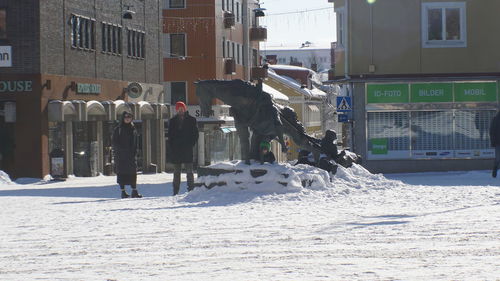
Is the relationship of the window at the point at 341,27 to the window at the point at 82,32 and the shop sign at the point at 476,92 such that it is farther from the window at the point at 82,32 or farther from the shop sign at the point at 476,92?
the window at the point at 82,32

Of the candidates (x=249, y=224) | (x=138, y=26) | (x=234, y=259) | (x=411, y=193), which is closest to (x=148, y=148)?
(x=138, y=26)

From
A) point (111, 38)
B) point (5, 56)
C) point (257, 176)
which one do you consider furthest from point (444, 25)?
point (257, 176)

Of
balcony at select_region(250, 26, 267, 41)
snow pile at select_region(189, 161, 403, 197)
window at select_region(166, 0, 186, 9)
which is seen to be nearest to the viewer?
snow pile at select_region(189, 161, 403, 197)

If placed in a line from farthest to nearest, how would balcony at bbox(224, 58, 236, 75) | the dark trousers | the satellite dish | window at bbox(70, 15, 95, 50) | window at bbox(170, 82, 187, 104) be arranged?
balcony at bbox(224, 58, 236, 75)
window at bbox(170, 82, 187, 104)
the satellite dish
window at bbox(70, 15, 95, 50)
the dark trousers

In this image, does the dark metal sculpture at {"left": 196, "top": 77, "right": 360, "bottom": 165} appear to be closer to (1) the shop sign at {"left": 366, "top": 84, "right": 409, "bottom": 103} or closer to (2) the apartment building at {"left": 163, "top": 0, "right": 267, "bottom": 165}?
(1) the shop sign at {"left": 366, "top": 84, "right": 409, "bottom": 103}

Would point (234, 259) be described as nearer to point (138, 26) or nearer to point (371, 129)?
point (371, 129)

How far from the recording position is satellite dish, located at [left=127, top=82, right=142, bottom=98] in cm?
4422

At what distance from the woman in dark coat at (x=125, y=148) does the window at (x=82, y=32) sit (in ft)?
62.9

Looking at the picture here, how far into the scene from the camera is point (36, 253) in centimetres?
1140

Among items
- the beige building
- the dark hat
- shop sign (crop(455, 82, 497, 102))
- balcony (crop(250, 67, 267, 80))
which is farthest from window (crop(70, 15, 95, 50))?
balcony (crop(250, 67, 267, 80))

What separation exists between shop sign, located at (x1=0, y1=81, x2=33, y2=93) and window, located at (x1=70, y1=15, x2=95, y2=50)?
12.6ft

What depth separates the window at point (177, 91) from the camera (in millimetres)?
63594

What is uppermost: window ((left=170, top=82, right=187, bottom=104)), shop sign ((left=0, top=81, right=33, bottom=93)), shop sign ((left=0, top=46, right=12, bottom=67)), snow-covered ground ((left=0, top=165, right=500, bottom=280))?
shop sign ((left=0, top=46, right=12, bottom=67))

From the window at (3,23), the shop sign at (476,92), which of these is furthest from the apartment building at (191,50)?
the shop sign at (476,92)
